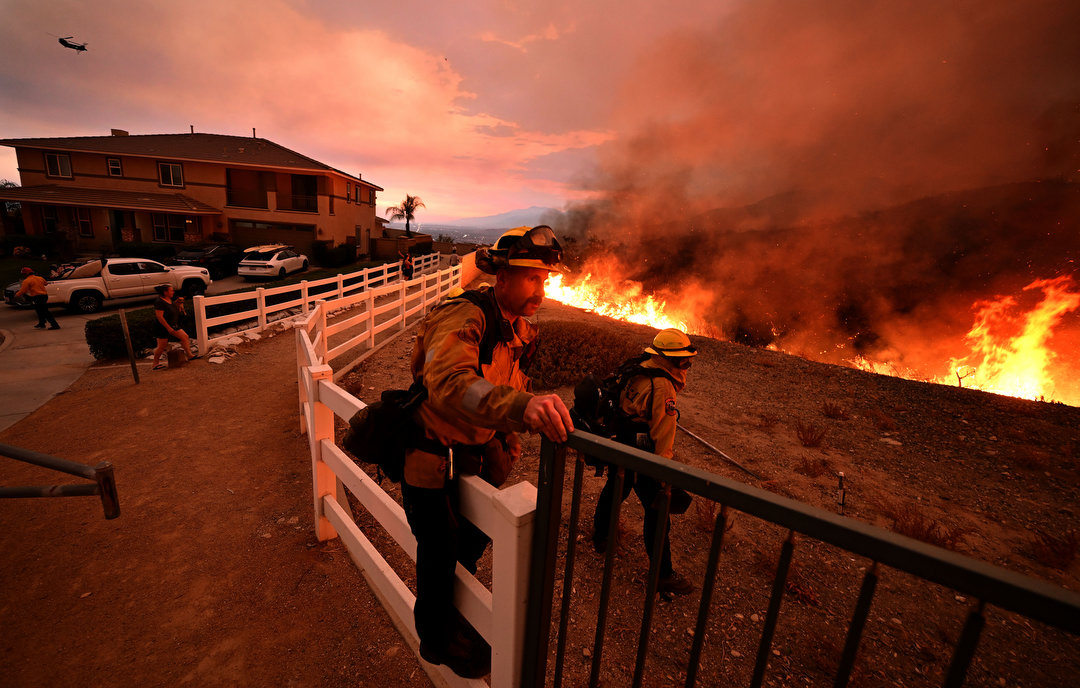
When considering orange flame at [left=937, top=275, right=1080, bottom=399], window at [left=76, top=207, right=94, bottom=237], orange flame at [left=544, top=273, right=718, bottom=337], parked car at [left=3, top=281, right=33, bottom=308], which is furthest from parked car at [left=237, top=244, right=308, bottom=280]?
orange flame at [left=937, top=275, right=1080, bottom=399]

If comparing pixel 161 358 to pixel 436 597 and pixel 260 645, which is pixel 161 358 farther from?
pixel 436 597

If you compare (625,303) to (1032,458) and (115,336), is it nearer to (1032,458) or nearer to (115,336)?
(1032,458)

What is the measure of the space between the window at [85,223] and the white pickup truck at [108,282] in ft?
59.1

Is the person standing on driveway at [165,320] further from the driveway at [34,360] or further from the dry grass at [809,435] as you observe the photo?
the dry grass at [809,435]

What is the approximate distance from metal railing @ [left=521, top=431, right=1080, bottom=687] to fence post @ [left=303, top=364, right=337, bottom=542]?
2291mm

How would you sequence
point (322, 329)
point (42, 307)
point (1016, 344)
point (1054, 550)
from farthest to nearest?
point (1016, 344)
point (42, 307)
point (322, 329)
point (1054, 550)

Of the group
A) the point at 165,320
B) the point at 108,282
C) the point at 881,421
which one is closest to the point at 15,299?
the point at 108,282

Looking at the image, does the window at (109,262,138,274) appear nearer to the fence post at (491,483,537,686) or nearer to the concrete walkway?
the concrete walkway

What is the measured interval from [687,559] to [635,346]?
650cm

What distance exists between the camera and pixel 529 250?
1.94m

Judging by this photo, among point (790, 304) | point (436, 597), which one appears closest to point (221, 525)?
point (436, 597)

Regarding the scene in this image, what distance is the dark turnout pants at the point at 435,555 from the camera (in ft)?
6.23

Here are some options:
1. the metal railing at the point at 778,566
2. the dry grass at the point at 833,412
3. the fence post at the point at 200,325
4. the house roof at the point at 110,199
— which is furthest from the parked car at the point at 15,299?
the dry grass at the point at 833,412

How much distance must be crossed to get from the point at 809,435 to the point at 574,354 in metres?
4.34
